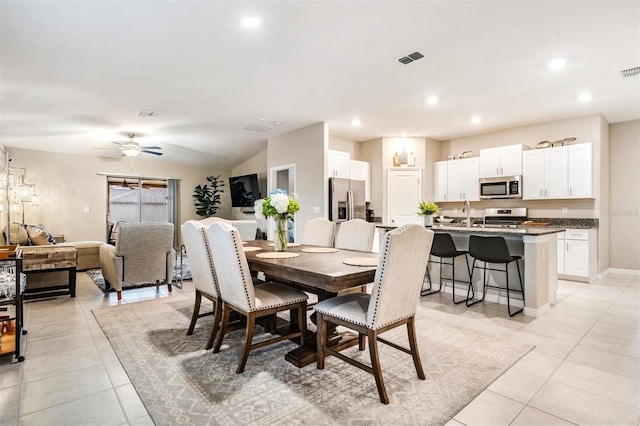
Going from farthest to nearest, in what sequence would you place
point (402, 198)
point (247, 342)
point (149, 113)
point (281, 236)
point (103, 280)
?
point (402, 198), point (103, 280), point (149, 113), point (281, 236), point (247, 342)

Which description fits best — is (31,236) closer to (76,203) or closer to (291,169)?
(76,203)

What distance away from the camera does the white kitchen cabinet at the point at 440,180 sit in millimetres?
6859

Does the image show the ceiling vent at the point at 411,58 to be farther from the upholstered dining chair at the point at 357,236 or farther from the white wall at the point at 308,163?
the white wall at the point at 308,163

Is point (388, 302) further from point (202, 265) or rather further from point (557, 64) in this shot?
point (557, 64)

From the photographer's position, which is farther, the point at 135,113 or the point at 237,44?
the point at 135,113

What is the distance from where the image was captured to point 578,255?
5.20 metres

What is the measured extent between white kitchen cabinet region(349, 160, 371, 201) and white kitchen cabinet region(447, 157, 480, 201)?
65.0 inches

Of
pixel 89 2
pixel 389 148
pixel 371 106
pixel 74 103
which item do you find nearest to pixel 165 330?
pixel 89 2

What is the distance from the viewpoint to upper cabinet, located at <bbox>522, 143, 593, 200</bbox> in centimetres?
525

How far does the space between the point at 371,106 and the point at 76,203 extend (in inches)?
272

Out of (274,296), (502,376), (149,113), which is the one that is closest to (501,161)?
(502,376)

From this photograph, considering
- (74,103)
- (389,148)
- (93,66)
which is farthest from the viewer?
(389,148)

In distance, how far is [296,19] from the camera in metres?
2.70

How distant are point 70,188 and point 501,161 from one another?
9080 millimetres
